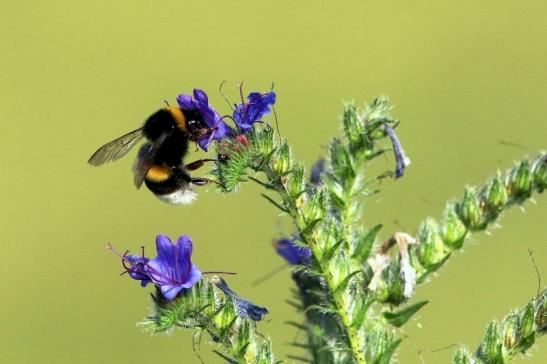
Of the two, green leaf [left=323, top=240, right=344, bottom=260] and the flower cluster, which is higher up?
the flower cluster

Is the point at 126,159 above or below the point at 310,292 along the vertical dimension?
above

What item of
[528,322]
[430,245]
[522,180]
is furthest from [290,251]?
[528,322]

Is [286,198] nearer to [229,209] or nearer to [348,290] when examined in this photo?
[348,290]

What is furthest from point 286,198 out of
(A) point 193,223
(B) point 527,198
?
(A) point 193,223

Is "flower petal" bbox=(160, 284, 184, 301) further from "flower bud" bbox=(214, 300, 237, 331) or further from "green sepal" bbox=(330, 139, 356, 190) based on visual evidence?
"green sepal" bbox=(330, 139, 356, 190)

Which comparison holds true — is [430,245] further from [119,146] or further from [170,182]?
[119,146]

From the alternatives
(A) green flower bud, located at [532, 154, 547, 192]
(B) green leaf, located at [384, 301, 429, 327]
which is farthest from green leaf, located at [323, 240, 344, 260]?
(A) green flower bud, located at [532, 154, 547, 192]
